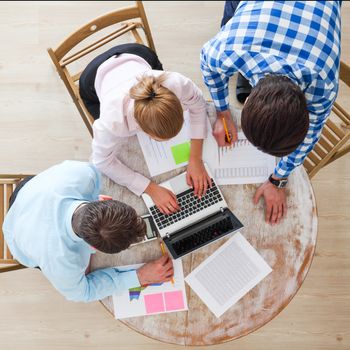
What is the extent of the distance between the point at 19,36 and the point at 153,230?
177 centimetres

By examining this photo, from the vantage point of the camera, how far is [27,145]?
2363 mm

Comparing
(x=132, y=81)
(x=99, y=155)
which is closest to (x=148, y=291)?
(x=99, y=155)

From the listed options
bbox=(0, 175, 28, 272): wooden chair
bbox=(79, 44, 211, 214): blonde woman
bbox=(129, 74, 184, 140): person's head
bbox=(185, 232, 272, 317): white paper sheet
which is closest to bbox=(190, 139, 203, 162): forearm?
bbox=(79, 44, 211, 214): blonde woman

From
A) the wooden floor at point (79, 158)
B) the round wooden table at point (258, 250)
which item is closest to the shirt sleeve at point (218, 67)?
the round wooden table at point (258, 250)

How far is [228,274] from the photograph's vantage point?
147 centimetres

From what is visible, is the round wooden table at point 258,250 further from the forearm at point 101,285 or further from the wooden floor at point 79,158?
the wooden floor at point 79,158

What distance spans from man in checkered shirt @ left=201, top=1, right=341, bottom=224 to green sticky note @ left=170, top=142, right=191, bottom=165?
15.0 inches

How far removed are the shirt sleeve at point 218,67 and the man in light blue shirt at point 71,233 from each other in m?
0.56

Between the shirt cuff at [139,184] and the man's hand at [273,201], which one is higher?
the shirt cuff at [139,184]

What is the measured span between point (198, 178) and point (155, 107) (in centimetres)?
38

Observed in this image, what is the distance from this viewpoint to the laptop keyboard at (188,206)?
1.50 meters

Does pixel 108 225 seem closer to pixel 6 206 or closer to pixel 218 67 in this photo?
pixel 218 67

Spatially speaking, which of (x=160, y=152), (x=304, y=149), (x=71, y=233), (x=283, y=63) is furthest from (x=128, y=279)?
(x=283, y=63)

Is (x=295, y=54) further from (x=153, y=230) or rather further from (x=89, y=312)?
(x=89, y=312)
